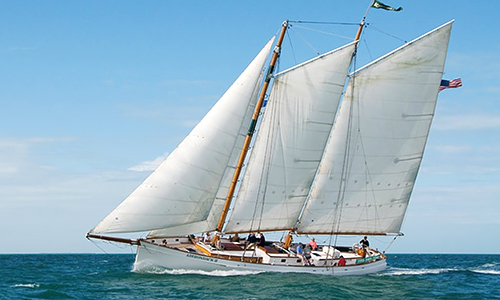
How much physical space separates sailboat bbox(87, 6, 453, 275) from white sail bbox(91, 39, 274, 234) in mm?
65

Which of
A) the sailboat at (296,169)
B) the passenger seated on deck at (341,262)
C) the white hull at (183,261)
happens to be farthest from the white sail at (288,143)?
the passenger seated on deck at (341,262)

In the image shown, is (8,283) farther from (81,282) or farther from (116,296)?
(116,296)

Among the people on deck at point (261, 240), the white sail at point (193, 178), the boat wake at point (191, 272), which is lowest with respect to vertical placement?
the boat wake at point (191, 272)

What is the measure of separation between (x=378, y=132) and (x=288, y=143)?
704 centimetres

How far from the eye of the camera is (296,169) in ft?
141

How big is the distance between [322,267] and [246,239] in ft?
18.7

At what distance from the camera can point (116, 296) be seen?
102ft

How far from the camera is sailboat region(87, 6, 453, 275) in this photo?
126ft

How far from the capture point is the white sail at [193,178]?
36719 mm

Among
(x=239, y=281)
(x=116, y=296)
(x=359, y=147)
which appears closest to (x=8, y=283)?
(x=116, y=296)

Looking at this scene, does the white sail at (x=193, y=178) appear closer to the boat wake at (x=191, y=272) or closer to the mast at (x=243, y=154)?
the mast at (x=243, y=154)

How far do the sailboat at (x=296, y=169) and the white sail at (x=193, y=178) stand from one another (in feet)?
0.21

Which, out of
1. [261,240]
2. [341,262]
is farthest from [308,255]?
[261,240]

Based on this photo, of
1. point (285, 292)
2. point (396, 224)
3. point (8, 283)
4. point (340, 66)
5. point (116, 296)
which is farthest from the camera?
point (396, 224)
